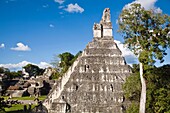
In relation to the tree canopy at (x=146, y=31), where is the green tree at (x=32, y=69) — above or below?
above

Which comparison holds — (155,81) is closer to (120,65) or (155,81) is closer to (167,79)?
(167,79)

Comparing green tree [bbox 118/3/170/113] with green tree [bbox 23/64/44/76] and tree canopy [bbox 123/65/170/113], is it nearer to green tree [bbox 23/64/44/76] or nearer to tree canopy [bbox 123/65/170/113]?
tree canopy [bbox 123/65/170/113]

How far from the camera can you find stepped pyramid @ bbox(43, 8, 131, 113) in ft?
58.4

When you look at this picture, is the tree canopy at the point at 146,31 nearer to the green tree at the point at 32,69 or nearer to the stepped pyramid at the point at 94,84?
the stepped pyramid at the point at 94,84

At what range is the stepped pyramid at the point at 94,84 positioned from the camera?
1780 cm

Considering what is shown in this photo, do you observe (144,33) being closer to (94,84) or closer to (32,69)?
(94,84)

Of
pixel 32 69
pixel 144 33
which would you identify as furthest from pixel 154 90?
pixel 32 69

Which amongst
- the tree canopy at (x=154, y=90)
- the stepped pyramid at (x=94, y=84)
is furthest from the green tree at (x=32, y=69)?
the tree canopy at (x=154, y=90)

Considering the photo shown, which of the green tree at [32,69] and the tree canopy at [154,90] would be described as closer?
the tree canopy at [154,90]

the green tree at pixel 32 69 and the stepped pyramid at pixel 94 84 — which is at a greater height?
the green tree at pixel 32 69

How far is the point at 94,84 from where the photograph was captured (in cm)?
1817

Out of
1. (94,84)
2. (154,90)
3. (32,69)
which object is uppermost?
(32,69)

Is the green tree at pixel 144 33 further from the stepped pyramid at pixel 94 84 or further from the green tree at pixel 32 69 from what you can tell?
the green tree at pixel 32 69

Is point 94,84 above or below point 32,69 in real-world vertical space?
below
